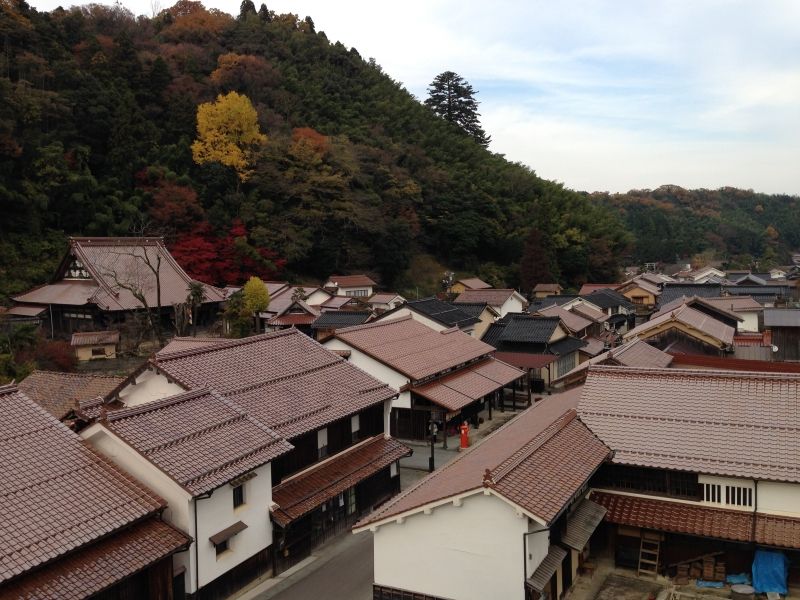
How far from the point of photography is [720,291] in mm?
53344

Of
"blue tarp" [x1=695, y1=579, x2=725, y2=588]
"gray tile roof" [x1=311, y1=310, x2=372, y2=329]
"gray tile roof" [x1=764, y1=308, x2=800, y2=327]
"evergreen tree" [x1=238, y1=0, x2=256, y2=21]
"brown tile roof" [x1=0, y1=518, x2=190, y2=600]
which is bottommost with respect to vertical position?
"blue tarp" [x1=695, y1=579, x2=725, y2=588]

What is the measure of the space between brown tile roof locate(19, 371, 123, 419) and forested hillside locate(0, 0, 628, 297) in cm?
2144

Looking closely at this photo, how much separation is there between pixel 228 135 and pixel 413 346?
3997 cm

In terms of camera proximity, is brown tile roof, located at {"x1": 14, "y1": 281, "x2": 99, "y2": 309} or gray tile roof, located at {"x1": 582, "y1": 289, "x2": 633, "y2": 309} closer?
brown tile roof, located at {"x1": 14, "y1": 281, "x2": 99, "y2": 309}

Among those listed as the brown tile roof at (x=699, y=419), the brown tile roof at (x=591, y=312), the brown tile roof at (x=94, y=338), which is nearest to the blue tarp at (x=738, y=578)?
the brown tile roof at (x=699, y=419)

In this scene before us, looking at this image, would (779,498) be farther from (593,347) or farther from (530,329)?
(593,347)

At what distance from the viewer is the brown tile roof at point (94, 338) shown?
32.0 meters

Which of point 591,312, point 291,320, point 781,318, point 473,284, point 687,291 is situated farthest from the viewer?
point 473,284

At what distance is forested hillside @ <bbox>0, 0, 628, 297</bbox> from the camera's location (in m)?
45.9

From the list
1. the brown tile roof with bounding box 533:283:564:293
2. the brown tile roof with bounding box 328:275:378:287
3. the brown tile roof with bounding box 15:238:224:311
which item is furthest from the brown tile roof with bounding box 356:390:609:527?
the brown tile roof with bounding box 533:283:564:293

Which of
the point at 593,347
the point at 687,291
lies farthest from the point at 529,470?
the point at 687,291

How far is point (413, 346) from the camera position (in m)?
27.2

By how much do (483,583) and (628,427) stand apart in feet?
19.6

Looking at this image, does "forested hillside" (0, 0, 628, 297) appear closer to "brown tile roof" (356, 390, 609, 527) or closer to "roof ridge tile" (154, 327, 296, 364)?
"roof ridge tile" (154, 327, 296, 364)
